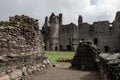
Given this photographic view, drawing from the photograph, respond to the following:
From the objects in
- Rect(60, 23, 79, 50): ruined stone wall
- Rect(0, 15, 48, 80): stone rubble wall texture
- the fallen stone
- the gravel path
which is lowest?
the gravel path

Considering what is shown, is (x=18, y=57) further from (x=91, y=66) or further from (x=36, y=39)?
(x=91, y=66)

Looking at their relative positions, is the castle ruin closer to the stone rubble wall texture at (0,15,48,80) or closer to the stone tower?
the stone tower

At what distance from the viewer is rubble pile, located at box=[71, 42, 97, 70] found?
1524cm

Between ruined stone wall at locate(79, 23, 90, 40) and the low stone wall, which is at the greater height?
ruined stone wall at locate(79, 23, 90, 40)

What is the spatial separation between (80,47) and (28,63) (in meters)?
5.90

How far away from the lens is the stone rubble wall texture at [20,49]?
9258mm

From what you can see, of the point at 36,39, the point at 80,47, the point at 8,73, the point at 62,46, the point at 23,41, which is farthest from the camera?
the point at 62,46

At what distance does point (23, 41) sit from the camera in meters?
11.2

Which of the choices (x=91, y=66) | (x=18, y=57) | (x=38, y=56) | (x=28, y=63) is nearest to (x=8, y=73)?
(x=18, y=57)

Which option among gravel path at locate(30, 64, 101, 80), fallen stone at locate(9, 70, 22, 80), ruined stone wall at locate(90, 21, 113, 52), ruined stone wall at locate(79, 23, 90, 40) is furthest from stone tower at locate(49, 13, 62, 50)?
fallen stone at locate(9, 70, 22, 80)

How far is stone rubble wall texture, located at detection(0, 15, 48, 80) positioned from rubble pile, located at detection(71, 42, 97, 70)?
3062 mm

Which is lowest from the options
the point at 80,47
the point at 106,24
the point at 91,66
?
the point at 91,66

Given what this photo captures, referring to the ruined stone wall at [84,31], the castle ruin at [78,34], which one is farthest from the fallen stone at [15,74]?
the ruined stone wall at [84,31]

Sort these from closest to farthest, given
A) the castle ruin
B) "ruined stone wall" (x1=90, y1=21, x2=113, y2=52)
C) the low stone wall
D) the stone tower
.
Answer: the low stone wall, the castle ruin, "ruined stone wall" (x1=90, y1=21, x2=113, y2=52), the stone tower
